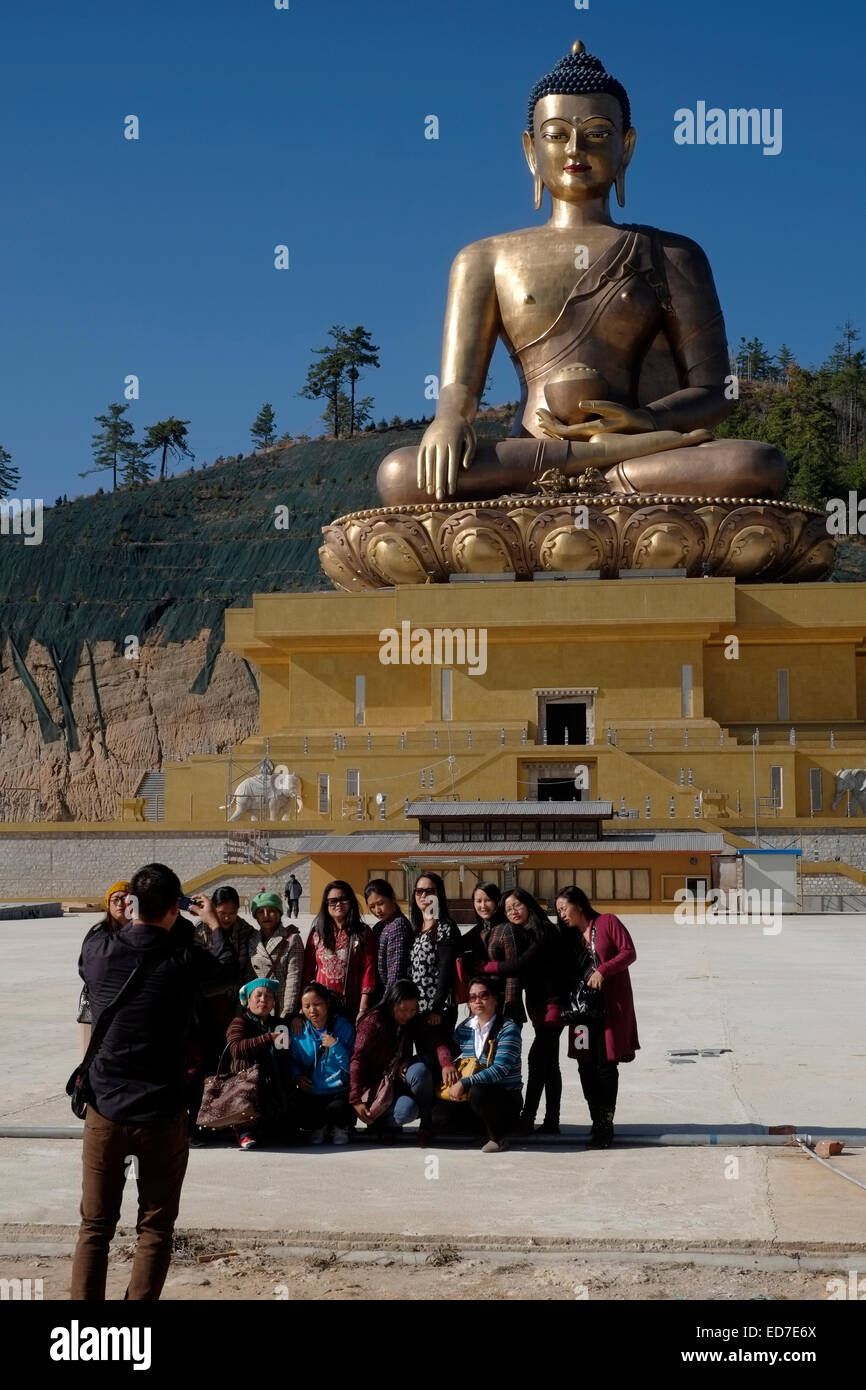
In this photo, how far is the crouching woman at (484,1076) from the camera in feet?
21.6

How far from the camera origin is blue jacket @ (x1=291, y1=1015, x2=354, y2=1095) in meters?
6.87

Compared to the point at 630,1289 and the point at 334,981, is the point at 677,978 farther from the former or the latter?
the point at 630,1289

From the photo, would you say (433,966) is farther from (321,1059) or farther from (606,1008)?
(606,1008)

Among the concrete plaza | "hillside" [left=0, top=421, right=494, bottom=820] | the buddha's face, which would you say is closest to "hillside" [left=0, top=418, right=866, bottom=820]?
"hillside" [left=0, top=421, right=494, bottom=820]

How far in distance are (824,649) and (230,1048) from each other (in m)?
21.6

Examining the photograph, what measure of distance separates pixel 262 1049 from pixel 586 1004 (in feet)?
4.50

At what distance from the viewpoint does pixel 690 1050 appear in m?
9.00

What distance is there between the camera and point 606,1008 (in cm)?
680

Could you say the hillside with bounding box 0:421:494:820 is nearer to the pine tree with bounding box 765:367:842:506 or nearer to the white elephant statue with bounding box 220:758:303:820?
the pine tree with bounding box 765:367:842:506

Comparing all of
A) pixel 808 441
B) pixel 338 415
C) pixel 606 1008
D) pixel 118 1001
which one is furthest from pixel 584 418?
pixel 338 415

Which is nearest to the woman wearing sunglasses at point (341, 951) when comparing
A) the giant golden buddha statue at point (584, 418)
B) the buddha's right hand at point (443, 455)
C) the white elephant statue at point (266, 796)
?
the white elephant statue at point (266, 796)

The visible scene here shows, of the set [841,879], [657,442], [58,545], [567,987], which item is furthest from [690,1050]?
[58,545]

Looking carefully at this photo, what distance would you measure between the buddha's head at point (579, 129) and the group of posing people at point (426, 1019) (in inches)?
892
